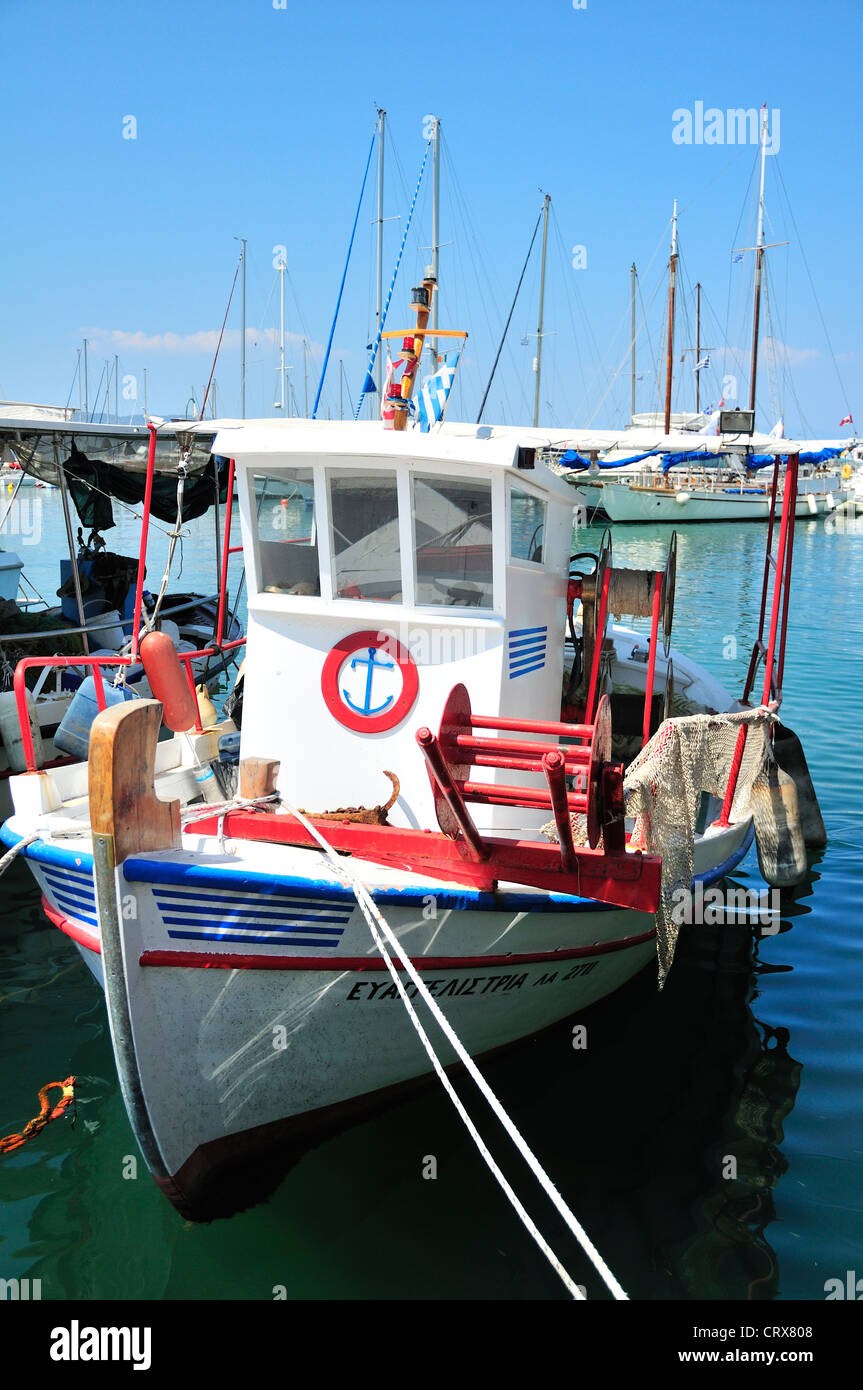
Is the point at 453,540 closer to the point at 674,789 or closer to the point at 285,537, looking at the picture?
the point at 285,537

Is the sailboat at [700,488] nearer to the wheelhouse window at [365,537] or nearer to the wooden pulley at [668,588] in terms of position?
the wooden pulley at [668,588]

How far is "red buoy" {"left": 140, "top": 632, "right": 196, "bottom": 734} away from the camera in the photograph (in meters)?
5.98

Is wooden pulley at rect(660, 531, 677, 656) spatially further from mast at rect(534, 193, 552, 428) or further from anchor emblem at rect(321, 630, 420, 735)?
mast at rect(534, 193, 552, 428)

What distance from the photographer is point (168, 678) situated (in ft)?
20.0

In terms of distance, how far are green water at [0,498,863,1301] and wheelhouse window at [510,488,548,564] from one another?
10.8 feet

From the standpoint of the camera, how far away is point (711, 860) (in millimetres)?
6852

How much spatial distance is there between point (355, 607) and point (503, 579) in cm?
94

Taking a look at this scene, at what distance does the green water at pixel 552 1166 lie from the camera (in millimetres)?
4910

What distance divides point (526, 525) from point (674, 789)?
208 centimetres

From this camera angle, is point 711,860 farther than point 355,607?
Yes

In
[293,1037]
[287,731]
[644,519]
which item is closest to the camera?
[293,1037]
